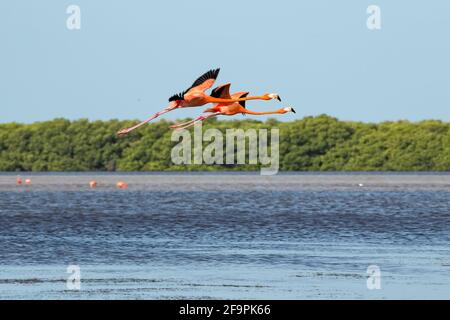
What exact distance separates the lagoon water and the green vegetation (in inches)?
4149

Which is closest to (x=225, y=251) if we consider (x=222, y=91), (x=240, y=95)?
(x=240, y=95)

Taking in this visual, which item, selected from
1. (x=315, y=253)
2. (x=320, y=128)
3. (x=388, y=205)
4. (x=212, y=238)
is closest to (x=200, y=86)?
(x=315, y=253)

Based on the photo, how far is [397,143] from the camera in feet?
606

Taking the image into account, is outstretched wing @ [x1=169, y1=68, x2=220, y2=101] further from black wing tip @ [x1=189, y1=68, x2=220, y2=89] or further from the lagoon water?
the lagoon water

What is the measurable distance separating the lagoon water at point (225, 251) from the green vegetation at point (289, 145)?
105396 mm

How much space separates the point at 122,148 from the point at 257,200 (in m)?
102

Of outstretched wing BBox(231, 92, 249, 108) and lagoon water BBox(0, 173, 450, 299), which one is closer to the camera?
outstretched wing BBox(231, 92, 249, 108)

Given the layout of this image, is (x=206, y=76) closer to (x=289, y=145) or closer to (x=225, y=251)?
(x=225, y=251)

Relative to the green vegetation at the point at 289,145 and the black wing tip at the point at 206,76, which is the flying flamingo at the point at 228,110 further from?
the green vegetation at the point at 289,145

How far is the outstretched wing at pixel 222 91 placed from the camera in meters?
25.3

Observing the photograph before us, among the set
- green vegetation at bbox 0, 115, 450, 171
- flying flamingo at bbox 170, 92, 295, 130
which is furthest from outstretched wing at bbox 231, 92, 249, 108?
green vegetation at bbox 0, 115, 450, 171

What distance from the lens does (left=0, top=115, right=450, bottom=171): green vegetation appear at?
606ft
